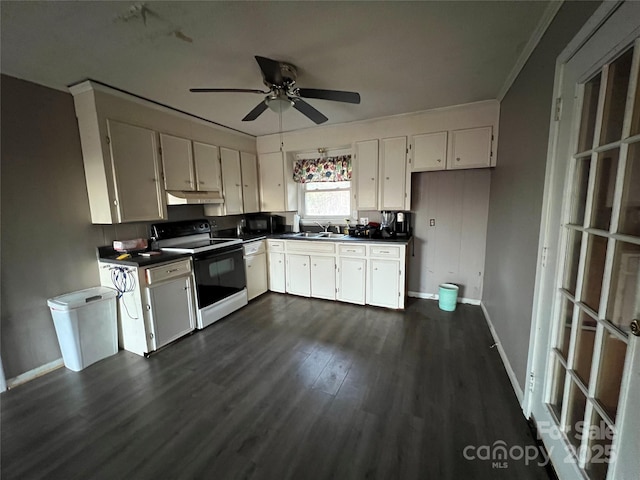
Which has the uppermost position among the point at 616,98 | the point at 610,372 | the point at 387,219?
the point at 616,98

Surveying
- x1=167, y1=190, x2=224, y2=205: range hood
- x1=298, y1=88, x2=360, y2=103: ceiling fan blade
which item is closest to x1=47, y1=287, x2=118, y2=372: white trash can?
x1=167, y1=190, x2=224, y2=205: range hood

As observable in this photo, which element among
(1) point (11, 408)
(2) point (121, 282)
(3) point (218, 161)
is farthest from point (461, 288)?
(1) point (11, 408)

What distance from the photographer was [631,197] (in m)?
0.92

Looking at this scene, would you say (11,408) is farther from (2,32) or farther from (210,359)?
(2,32)

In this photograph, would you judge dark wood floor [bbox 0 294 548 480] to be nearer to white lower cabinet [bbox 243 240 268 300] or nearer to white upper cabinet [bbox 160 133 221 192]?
white lower cabinet [bbox 243 240 268 300]

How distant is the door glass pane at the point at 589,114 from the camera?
113cm

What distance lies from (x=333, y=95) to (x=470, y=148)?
73.8 inches

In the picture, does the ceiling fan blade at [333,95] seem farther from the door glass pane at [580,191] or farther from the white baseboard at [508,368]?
the white baseboard at [508,368]

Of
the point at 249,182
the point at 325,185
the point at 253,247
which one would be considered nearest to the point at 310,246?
the point at 253,247

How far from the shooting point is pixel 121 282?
2422 mm

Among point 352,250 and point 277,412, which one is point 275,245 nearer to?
point 352,250

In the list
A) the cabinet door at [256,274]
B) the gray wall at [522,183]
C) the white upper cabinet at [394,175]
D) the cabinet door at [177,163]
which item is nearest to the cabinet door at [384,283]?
the white upper cabinet at [394,175]

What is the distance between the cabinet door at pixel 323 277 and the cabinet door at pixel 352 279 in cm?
10

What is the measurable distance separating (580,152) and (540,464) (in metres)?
1.61
